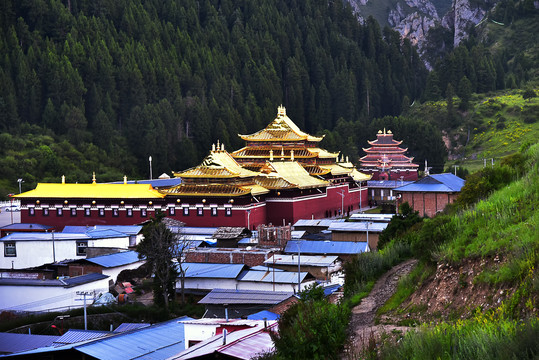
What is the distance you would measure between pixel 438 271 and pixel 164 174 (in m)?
76.7

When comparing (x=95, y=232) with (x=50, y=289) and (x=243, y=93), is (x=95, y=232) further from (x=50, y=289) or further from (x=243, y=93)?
(x=243, y=93)

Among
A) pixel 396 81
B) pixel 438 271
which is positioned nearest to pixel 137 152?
pixel 396 81

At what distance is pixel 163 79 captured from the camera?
110 m

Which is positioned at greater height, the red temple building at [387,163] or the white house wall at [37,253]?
the red temple building at [387,163]

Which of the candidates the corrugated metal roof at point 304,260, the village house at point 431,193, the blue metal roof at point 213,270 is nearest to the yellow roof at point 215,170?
the village house at point 431,193

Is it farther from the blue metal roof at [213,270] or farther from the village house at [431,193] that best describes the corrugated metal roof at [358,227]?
the blue metal roof at [213,270]

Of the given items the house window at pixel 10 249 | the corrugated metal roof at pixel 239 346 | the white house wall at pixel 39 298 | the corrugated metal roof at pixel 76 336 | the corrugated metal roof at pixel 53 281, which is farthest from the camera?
the house window at pixel 10 249

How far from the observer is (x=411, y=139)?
10744cm

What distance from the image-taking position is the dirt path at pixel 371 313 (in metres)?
14.5

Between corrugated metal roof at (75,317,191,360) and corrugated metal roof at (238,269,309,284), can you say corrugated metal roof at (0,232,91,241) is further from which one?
corrugated metal roof at (75,317,191,360)

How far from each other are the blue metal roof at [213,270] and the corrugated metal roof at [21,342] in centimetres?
1106

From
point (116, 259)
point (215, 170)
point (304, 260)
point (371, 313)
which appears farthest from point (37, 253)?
point (371, 313)

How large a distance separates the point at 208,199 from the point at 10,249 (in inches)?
667

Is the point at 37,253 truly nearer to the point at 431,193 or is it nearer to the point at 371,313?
the point at 431,193
